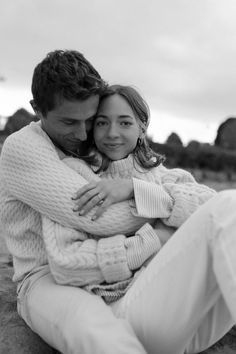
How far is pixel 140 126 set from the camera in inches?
129

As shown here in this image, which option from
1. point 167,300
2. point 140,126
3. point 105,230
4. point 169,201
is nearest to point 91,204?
point 105,230

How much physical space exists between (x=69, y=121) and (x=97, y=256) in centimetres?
76

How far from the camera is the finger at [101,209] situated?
8.71ft

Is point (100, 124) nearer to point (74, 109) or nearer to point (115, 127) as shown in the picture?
point (115, 127)

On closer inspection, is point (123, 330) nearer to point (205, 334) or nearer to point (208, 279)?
point (208, 279)

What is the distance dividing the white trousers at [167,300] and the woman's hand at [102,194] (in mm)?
409

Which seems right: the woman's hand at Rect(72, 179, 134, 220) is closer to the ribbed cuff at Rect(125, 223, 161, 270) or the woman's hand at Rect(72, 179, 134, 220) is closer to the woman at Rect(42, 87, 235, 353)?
the ribbed cuff at Rect(125, 223, 161, 270)

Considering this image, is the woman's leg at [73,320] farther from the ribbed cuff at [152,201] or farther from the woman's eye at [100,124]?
the woman's eye at [100,124]

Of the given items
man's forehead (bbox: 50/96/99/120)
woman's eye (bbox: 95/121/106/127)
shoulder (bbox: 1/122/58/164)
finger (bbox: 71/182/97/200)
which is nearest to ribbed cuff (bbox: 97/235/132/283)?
finger (bbox: 71/182/97/200)

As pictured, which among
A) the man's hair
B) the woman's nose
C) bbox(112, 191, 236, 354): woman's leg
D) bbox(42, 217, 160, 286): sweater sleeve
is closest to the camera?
bbox(112, 191, 236, 354): woman's leg

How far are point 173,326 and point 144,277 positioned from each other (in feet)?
0.77

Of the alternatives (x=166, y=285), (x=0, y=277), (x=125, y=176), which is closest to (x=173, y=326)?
(x=166, y=285)

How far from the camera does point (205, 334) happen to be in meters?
2.69

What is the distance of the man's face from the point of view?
2.84 meters
